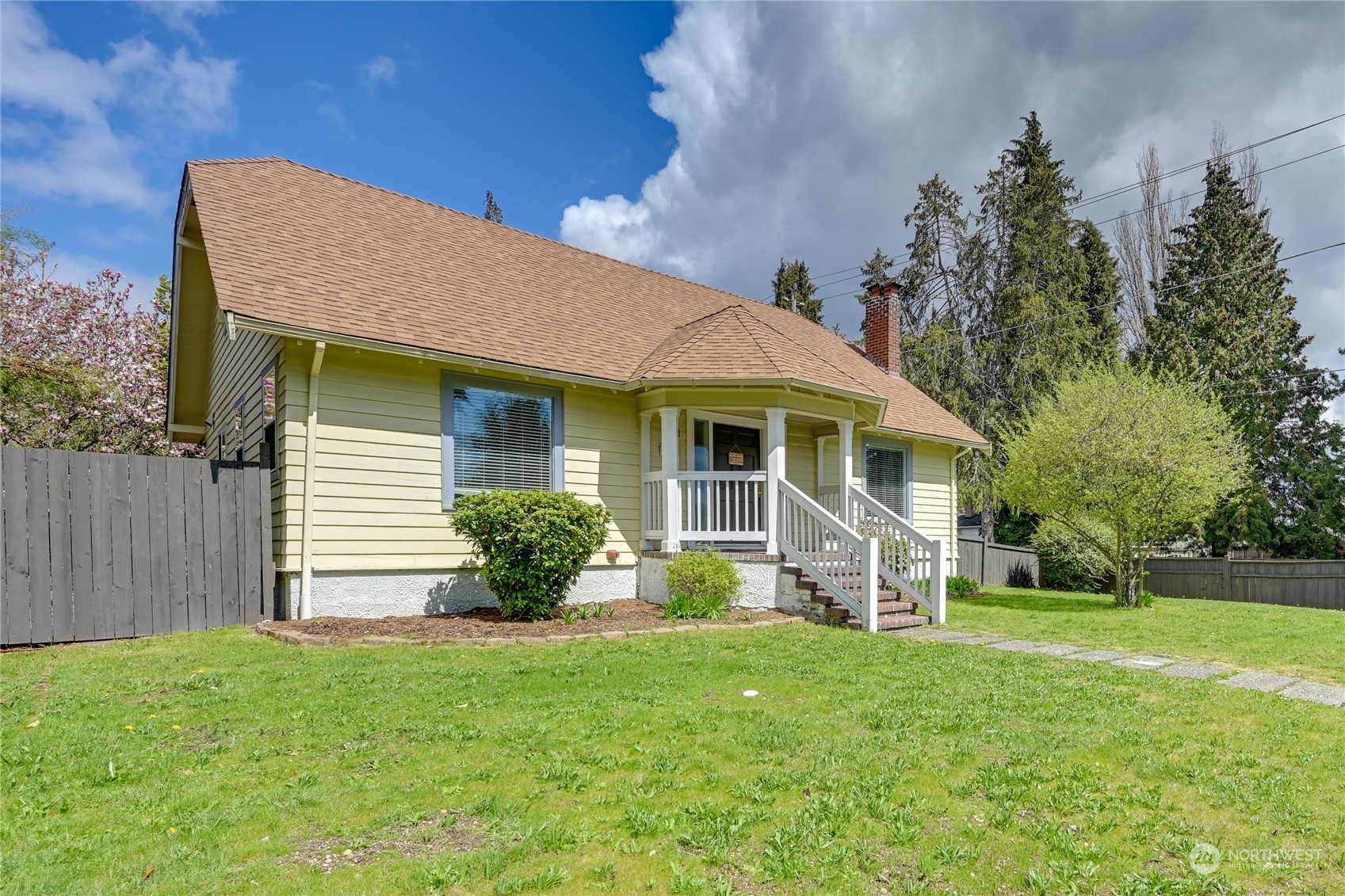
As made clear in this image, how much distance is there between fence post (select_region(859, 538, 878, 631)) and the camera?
27.7ft

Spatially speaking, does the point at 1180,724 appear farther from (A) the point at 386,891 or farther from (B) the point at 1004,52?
(B) the point at 1004,52

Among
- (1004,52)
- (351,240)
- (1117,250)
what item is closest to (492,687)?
(351,240)

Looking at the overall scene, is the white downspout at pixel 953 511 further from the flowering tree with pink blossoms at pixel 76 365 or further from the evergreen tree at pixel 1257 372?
the flowering tree with pink blossoms at pixel 76 365

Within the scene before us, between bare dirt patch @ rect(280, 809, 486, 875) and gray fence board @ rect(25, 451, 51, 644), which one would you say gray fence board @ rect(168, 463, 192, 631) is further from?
bare dirt patch @ rect(280, 809, 486, 875)

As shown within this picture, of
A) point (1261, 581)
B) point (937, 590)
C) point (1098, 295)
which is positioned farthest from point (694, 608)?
point (1098, 295)

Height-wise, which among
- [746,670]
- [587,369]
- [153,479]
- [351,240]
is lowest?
[746,670]

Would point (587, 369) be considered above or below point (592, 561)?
above

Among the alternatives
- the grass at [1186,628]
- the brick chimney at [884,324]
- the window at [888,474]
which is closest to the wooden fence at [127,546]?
the grass at [1186,628]

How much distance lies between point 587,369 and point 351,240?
3902 mm

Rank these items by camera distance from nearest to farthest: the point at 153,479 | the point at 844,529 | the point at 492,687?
Result: the point at 492,687
the point at 153,479
the point at 844,529

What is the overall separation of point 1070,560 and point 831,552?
1042 centimetres

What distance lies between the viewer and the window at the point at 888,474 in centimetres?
1479

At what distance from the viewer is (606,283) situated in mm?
13406

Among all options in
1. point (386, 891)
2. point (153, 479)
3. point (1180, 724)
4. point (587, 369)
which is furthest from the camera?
Result: point (587, 369)
